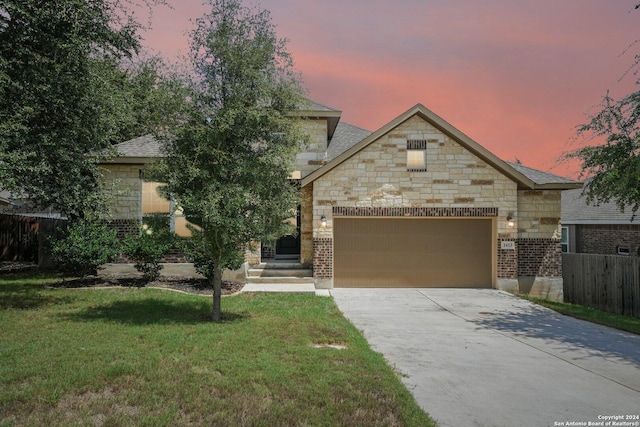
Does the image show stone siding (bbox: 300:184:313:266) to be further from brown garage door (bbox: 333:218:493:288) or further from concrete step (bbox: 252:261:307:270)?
brown garage door (bbox: 333:218:493:288)

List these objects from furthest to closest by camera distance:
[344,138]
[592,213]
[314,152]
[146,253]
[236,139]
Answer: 1. [592,213]
2. [344,138]
3. [314,152]
4. [146,253]
5. [236,139]

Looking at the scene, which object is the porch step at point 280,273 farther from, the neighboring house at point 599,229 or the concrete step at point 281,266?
the neighboring house at point 599,229

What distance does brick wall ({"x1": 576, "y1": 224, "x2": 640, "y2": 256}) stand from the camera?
20.1 meters

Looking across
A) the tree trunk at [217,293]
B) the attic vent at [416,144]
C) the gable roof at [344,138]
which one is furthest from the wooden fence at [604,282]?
the tree trunk at [217,293]

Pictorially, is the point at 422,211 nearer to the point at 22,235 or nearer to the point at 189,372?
the point at 189,372

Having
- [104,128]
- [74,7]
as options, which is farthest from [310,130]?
[74,7]

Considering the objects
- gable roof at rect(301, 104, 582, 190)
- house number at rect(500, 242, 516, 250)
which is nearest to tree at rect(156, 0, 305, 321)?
gable roof at rect(301, 104, 582, 190)

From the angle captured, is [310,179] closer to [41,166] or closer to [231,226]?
[231,226]

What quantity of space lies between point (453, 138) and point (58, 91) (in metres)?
11.7

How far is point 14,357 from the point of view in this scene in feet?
21.8

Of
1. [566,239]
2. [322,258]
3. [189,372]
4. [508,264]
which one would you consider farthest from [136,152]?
[566,239]

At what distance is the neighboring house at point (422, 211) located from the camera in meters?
15.3

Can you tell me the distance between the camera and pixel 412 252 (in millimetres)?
15742

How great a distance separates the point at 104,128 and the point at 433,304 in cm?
996
